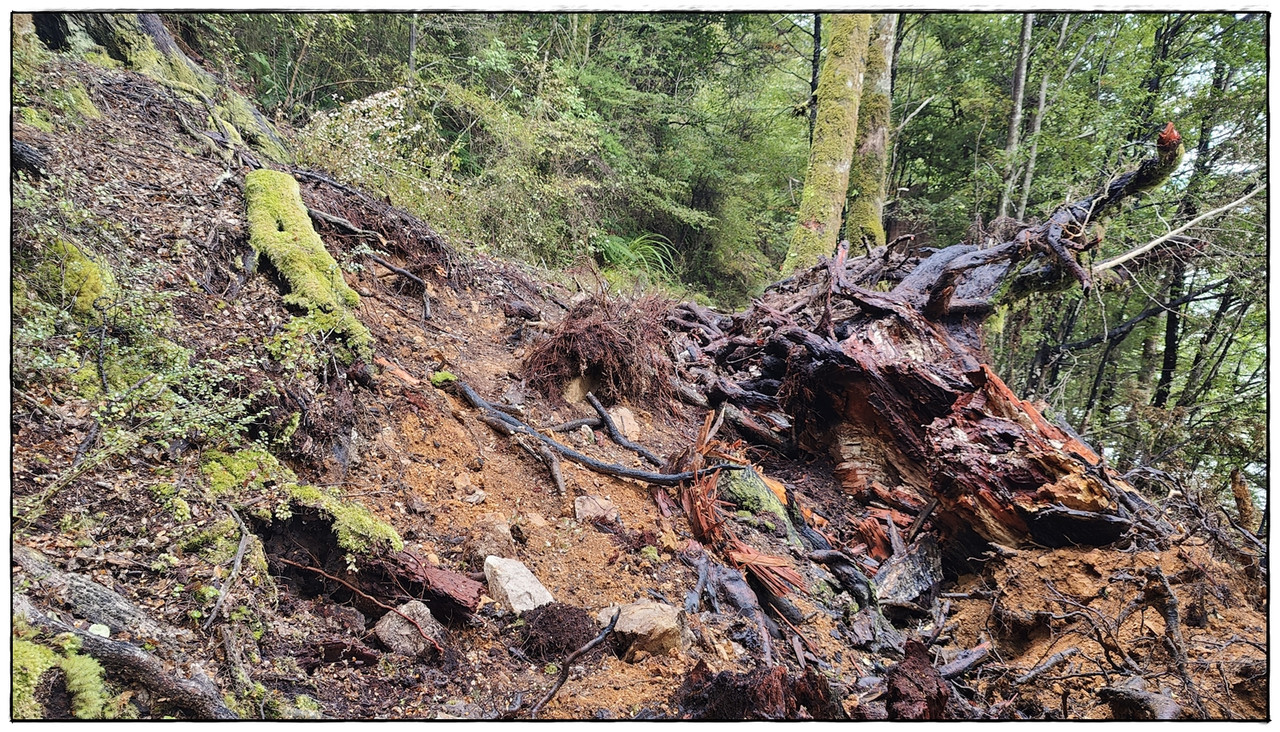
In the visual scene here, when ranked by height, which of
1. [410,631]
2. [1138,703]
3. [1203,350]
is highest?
[1203,350]

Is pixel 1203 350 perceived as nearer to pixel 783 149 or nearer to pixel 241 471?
pixel 783 149

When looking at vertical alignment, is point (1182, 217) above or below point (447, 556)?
above

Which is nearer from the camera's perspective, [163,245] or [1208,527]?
[1208,527]

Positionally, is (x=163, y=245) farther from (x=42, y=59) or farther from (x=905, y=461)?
(x=905, y=461)

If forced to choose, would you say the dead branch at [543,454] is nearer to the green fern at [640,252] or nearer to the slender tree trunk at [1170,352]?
the green fern at [640,252]

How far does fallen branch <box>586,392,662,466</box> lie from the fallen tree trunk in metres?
1.58

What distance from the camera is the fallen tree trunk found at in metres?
3.62

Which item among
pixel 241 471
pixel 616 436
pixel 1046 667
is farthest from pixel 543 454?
pixel 1046 667

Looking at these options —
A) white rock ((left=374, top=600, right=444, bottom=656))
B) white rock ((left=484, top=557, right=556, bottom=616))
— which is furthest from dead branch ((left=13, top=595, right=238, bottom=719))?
white rock ((left=484, top=557, right=556, bottom=616))

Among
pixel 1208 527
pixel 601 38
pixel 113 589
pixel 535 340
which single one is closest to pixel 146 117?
pixel 535 340

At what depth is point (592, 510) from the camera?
11.1 ft

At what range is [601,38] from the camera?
13234mm

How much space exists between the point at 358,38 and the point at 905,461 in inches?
393

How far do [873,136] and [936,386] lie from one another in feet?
24.3
